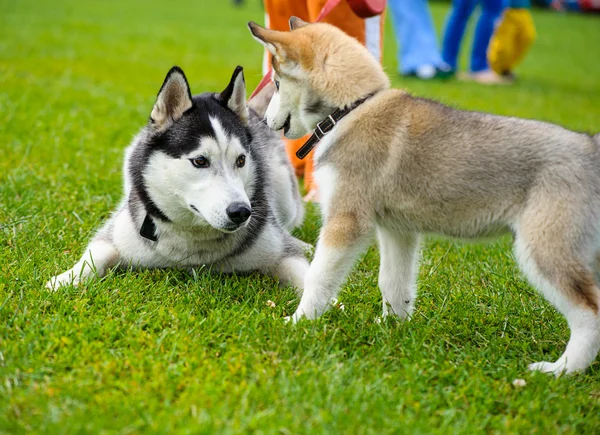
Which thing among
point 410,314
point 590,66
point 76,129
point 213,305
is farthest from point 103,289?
point 590,66

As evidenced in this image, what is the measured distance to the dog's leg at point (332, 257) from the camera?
3.12 m

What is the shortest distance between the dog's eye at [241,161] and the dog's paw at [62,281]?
1052mm

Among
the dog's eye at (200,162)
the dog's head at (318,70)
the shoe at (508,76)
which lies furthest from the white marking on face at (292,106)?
the shoe at (508,76)

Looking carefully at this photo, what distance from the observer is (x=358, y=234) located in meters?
3.13

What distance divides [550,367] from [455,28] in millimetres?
11042

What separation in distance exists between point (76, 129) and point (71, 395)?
467cm

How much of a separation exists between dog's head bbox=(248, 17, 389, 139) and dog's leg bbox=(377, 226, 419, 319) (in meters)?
0.72

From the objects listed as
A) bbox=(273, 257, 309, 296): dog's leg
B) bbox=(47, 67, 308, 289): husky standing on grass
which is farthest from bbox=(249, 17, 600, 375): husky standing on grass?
bbox=(273, 257, 309, 296): dog's leg

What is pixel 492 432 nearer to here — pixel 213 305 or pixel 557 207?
pixel 557 207

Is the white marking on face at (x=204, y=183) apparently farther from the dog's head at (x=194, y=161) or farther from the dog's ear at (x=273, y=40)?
the dog's ear at (x=273, y=40)

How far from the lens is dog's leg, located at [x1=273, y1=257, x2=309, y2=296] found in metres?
3.86

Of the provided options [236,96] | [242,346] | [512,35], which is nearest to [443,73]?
[512,35]

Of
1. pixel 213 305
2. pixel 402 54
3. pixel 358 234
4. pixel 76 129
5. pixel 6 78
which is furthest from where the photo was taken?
pixel 402 54

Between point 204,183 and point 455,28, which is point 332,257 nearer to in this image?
point 204,183
